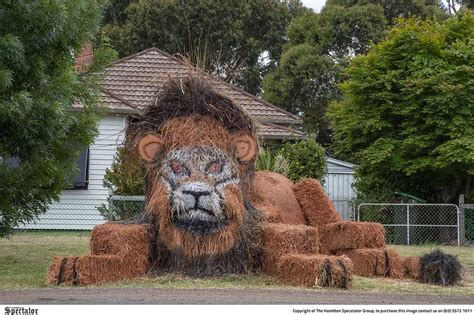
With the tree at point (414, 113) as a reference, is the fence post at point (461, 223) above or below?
below

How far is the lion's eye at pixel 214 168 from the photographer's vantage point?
34.6 feet

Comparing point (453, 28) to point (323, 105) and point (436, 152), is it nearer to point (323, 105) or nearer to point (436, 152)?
point (436, 152)

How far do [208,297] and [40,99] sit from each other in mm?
5242

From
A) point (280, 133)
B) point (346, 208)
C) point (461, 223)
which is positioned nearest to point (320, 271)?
point (461, 223)

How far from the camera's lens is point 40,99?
1246 centimetres

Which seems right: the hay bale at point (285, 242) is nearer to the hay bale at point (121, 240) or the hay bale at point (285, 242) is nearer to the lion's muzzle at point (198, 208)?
the lion's muzzle at point (198, 208)

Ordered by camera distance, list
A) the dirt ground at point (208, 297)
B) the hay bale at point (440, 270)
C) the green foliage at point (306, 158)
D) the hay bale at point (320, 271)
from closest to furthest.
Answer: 1. the dirt ground at point (208, 297)
2. the hay bale at point (320, 271)
3. the hay bale at point (440, 270)
4. the green foliage at point (306, 158)

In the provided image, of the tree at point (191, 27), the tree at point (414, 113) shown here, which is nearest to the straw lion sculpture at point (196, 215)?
the tree at point (414, 113)

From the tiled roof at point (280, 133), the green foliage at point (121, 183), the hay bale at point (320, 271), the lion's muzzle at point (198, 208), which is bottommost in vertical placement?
the hay bale at point (320, 271)

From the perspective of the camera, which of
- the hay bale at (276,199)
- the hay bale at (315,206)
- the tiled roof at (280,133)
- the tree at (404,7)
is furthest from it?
the tree at (404,7)

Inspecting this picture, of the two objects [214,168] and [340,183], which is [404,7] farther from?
[214,168]

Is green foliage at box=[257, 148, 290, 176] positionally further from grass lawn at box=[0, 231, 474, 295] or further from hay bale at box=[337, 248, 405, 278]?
grass lawn at box=[0, 231, 474, 295]

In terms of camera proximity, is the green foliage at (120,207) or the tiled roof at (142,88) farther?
the tiled roof at (142,88)

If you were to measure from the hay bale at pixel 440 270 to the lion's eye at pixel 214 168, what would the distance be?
2996 millimetres
